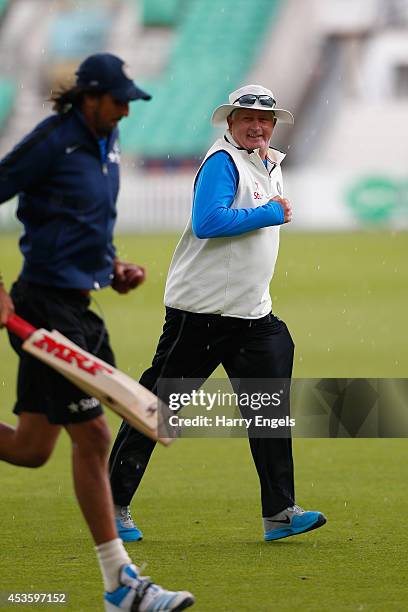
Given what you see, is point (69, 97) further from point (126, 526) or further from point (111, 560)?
point (126, 526)

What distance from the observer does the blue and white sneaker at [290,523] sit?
6516 millimetres

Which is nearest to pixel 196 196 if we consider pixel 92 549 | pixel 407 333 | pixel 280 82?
pixel 92 549

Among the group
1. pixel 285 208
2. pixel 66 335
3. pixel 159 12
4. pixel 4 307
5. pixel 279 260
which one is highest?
pixel 159 12

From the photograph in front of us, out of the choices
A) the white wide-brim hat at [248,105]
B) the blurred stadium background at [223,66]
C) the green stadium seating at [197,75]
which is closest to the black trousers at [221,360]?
the white wide-brim hat at [248,105]

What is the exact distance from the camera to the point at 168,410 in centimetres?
634

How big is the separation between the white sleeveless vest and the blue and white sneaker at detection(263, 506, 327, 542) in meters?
0.93

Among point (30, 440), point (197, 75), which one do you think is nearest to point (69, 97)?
point (30, 440)

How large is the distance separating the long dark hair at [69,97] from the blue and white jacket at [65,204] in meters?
0.04

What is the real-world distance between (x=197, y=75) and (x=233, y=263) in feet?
128

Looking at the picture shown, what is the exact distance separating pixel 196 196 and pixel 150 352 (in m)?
7.94

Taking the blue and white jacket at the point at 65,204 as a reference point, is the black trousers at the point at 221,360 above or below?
below

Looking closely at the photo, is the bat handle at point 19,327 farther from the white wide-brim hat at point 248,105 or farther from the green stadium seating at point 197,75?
the green stadium seating at point 197,75

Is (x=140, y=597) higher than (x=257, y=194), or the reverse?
(x=257, y=194)

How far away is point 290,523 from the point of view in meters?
6.55
